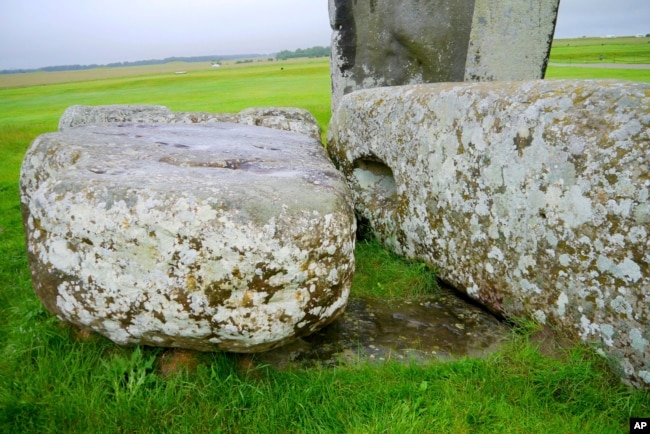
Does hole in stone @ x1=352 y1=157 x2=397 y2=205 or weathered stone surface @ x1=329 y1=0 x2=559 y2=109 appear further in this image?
Answer: weathered stone surface @ x1=329 y1=0 x2=559 y2=109

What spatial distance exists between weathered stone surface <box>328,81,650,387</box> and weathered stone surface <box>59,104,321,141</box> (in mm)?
2090

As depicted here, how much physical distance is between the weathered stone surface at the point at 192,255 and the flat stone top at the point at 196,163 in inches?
0.7

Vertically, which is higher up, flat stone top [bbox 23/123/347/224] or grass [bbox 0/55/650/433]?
Answer: flat stone top [bbox 23/123/347/224]

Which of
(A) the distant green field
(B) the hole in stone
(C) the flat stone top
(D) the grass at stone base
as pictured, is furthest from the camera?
(A) the distant green field

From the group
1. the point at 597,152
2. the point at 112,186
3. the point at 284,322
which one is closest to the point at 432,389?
the point at 284,322

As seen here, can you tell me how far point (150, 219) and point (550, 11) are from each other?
7391 mm

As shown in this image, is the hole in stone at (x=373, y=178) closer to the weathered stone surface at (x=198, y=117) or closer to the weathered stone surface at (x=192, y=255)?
the weathered stone surface at (x=198, y=117)

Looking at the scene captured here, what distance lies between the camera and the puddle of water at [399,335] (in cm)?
326

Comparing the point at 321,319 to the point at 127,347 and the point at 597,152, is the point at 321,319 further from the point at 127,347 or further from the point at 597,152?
the point at 597,152

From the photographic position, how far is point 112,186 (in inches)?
109

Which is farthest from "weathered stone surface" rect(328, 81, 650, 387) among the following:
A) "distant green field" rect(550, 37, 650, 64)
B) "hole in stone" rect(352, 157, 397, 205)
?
"distant green field" rect(550, 37, 650, 64)

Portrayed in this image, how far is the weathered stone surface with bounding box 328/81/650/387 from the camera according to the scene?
2711 millimetres

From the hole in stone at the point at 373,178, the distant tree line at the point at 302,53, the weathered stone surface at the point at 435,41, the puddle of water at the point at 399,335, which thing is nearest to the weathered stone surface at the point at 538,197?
the puddle of water at the point at 399,335

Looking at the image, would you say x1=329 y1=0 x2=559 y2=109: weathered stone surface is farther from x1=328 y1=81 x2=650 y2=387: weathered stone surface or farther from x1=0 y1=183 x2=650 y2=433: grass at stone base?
x1=0 y1=183 x2=650 y2=433: grass at stone base
